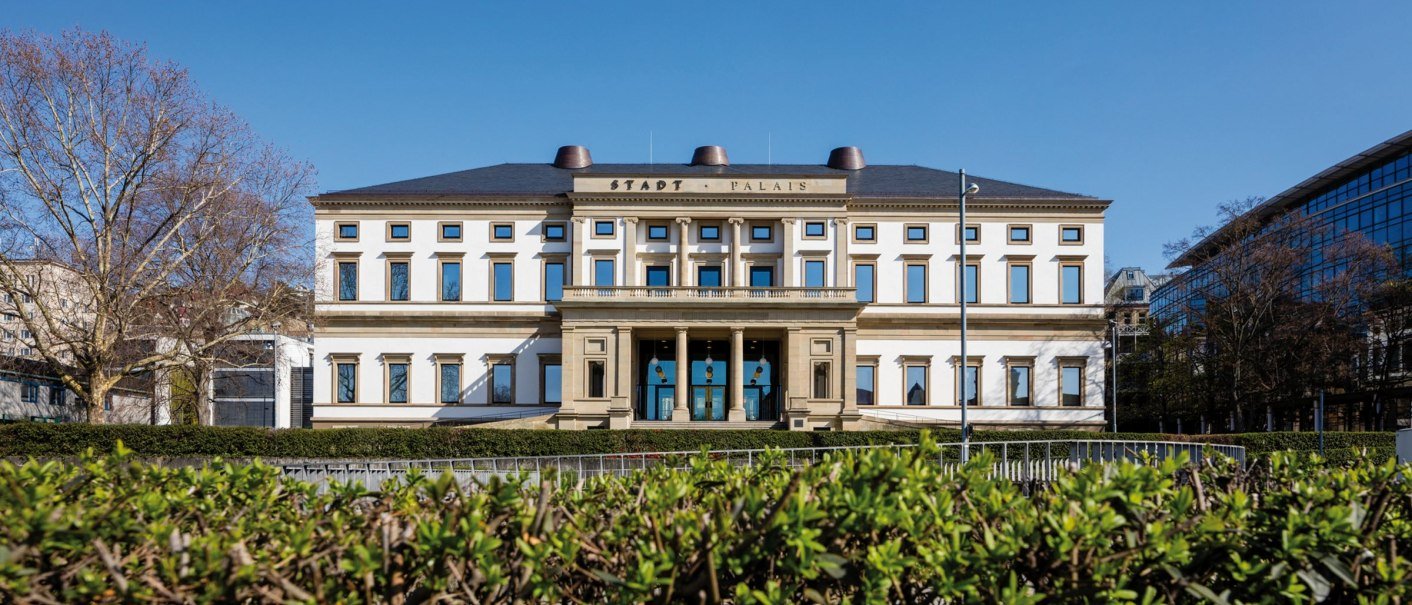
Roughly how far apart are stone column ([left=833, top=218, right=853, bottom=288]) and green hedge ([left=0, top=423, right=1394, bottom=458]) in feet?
48.4

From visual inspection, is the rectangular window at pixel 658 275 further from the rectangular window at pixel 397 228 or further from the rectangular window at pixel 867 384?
the rectangular window at pixel 397 228

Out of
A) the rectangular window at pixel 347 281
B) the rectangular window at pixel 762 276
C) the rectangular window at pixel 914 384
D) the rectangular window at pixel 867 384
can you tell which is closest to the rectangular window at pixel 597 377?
the rectangular window at pixel 762 276

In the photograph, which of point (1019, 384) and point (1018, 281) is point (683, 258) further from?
point (1019, 384)

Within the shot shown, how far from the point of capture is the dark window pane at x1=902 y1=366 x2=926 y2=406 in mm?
48031

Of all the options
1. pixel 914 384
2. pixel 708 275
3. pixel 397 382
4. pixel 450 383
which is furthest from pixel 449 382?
pixel 914 384

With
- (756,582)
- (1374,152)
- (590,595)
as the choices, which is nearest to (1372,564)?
(756,582)

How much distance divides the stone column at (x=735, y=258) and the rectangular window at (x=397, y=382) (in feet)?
62.6

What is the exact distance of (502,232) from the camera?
1970 inches

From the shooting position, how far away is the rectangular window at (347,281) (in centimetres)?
4972

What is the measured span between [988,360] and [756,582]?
4708 cm

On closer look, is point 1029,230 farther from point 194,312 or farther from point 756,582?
point 756,582

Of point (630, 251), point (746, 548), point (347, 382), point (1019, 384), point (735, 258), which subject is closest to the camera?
point (746, 548)

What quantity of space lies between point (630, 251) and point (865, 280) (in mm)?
13501

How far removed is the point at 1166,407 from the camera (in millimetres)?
59281
